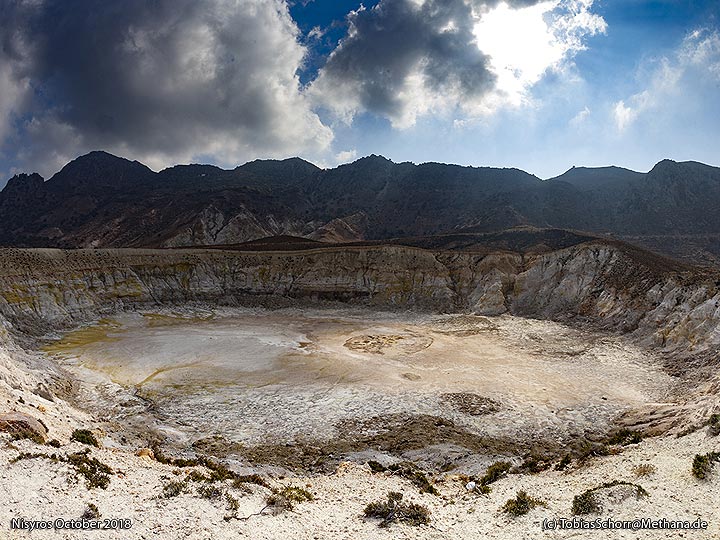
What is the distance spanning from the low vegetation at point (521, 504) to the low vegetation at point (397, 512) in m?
2.02

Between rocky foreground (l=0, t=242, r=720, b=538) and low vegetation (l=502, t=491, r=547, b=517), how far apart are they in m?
0.23

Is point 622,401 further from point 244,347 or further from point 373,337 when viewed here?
point 244,347

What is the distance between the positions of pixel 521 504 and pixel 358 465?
6.63m

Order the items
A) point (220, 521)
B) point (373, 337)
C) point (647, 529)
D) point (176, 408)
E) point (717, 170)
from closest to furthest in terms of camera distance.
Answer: point (647, 529) → point (220, 521) → point (176, 408) → point (373, 337) → point (717, 170)

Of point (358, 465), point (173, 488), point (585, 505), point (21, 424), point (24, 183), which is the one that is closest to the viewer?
point (585, 505)

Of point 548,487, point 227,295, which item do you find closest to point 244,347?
point 227,295

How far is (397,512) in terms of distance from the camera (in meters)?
10.6

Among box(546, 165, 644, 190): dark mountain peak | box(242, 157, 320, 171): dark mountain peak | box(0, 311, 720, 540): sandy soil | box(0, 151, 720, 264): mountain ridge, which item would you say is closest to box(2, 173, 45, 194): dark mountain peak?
box(0, 151, 720, 264): mountain ridge

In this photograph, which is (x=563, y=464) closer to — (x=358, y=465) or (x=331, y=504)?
(x=358, y=465)

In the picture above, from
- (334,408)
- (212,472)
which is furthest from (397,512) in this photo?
(334,408)

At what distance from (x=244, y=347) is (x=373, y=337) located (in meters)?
10.4

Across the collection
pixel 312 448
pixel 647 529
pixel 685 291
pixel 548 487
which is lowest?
pixel 312 448

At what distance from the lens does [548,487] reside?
39.1 feet

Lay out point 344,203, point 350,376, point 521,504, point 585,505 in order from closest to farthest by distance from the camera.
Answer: point 585,505 < point 521,504 < point 350,376 < point 344,203
